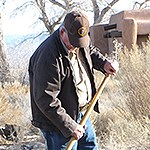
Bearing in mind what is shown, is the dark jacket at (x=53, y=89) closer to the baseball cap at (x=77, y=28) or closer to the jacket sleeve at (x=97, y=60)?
the baseball cap at (x=77, y=28)

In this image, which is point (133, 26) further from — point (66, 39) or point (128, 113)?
point (66, 39)

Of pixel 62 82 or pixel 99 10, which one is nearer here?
pixel 62 82

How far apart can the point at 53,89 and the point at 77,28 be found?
444 millimetres

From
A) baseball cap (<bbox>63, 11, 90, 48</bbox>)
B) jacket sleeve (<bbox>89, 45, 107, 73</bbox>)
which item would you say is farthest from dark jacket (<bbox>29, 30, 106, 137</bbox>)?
jacket sleeve (<bbox>89, 45, 107, 73</bbox>)

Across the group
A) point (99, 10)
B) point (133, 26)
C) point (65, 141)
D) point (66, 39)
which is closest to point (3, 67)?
point (133, 26)

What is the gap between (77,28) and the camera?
10.3 feet

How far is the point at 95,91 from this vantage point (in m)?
3.62

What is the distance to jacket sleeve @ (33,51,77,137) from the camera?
123 inches

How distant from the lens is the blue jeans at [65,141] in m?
3.37

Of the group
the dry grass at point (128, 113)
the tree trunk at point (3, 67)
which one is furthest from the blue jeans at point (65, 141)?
the tree trunk at point (3, 67)

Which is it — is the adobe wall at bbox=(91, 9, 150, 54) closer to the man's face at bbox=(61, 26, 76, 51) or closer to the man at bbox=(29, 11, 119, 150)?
the man at bbox=(29, 11, 119, 150)

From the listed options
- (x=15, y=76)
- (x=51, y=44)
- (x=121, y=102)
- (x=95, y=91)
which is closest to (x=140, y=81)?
(x=121, y=102)

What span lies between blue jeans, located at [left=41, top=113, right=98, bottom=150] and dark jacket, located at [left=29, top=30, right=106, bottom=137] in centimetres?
8

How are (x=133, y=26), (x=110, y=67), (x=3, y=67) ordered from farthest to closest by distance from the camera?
(x=133, y=26) → (x=3, y=67) → (x=110, y=67)
